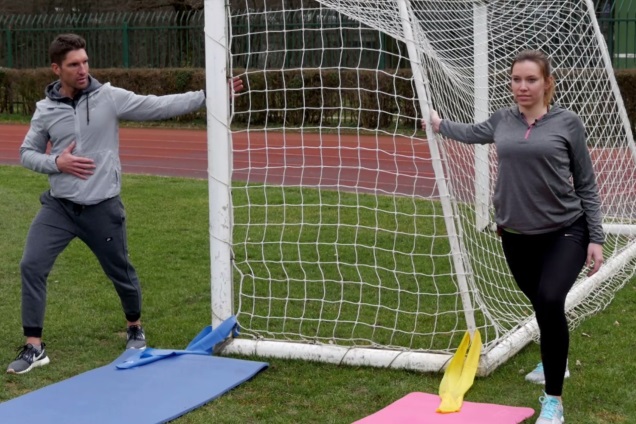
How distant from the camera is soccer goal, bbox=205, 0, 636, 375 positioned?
19.3ft

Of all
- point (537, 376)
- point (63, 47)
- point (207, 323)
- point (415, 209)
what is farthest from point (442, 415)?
point (63, 47)

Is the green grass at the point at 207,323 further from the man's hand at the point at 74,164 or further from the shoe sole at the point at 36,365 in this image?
the man's hand at the point at 74,164

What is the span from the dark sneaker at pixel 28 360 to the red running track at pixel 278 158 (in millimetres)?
4393

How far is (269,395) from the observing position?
5.25 meters

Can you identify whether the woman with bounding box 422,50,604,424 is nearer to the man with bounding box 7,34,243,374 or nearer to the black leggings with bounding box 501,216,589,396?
the black leggings with bounding box 501,216,589,396

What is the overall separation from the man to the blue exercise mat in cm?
53

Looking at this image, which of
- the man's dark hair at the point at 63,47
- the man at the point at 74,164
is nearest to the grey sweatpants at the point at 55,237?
the man at the point at 74,164

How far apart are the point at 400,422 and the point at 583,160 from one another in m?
1.46

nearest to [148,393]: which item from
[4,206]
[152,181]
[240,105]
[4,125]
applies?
[4,206]

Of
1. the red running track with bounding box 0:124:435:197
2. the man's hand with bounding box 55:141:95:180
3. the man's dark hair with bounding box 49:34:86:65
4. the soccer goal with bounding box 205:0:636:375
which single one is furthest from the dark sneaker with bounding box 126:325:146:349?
the red running track with bounding box 0:124:435:197

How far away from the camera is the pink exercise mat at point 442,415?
4.73 meters

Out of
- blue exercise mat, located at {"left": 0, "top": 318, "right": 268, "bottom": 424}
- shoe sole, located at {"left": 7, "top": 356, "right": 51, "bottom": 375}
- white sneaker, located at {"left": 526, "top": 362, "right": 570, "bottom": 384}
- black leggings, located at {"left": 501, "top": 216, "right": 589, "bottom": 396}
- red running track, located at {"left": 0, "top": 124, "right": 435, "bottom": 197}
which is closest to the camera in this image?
black leggings, located at {"left": 501, "top": 216, "right": 589, "bottom": 396}

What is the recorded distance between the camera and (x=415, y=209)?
23.9 ft

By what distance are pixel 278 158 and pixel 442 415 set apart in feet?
35.6
